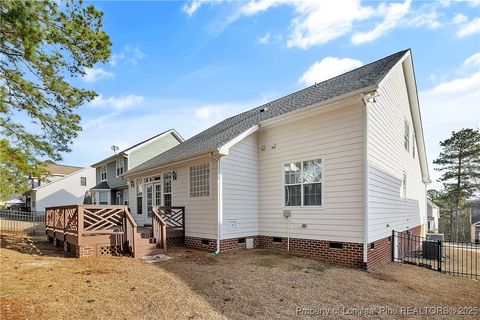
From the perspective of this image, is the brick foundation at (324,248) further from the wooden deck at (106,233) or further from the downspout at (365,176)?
the wooden deck at (106,233)

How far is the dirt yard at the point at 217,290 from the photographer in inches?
178

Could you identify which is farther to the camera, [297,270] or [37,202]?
[37,202]

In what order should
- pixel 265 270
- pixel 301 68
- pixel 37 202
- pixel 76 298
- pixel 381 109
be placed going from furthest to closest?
pixel 37 202 → pixel 301 68 → pixel 381 109 → pixel 265 270 → pixel 76 298

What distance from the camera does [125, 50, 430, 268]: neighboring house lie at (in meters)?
7.84

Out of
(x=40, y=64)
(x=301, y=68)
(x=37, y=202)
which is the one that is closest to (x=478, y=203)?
(x=301, y=68)

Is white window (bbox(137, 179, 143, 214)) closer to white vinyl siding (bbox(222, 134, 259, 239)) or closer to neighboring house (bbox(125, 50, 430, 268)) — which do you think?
neighboring house (bbox(125, 50, 430, 268))

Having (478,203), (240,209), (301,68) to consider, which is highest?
(301,68)

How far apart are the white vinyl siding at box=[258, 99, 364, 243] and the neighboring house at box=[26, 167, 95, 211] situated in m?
32.1

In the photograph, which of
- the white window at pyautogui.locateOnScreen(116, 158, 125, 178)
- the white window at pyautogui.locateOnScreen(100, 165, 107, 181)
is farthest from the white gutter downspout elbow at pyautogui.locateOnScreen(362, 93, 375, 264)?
the white window at pyautogui.locateOnScreen(100, 165, 107, 181)

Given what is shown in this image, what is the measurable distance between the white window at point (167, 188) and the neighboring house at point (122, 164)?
11478 millimetres

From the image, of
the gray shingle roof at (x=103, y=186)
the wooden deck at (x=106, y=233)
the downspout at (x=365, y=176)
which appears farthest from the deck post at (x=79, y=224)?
the gray shingle roof at (x=103, y=186)

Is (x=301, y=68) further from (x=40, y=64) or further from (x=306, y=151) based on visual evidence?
(x=40, y=64)

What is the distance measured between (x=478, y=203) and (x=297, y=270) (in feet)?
125

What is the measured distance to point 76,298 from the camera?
15.9ft
